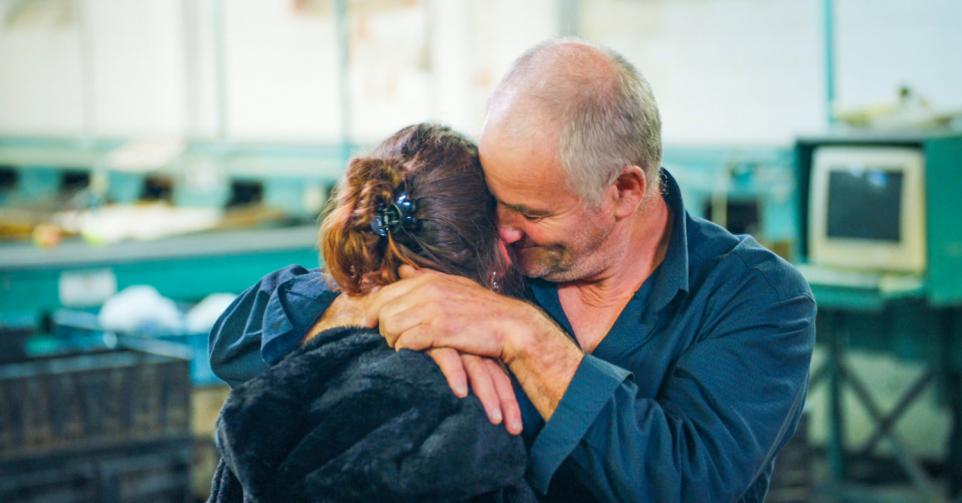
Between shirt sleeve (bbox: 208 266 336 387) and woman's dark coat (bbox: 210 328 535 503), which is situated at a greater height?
shirt sleeve (bbox: 208 266 336 387)

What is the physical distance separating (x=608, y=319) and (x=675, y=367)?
196 millimetres

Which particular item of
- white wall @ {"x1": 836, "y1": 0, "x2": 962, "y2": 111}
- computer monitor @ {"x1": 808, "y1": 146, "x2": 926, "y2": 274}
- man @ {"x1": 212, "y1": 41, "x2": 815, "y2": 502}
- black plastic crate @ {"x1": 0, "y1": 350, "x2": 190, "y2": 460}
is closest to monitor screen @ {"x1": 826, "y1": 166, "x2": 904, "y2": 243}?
computer monitor @ {"x1": 808, "y1": 146, "x2": 926, "y2": 274}

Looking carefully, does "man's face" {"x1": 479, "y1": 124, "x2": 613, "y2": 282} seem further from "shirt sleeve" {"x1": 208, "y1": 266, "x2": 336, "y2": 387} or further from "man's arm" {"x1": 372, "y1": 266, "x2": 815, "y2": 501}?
"shirt sleeve" {"x1": 208, "y1": 266, "x2": 336, "y2": 387}

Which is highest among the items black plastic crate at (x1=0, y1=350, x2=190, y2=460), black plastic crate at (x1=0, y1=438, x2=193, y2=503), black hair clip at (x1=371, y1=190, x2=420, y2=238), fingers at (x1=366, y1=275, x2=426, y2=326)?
black hair clip at (x1=371, y1=190, x2=420, y2=238)

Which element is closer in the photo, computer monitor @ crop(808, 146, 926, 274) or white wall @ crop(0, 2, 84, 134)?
computer monitor @ crop(808, 146, 926, 274)

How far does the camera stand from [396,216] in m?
1.74

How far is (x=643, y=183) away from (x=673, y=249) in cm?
12

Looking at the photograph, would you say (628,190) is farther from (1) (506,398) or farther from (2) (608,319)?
(1) (506,398)

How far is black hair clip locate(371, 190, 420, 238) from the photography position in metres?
1.74

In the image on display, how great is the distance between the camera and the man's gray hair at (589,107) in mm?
1754

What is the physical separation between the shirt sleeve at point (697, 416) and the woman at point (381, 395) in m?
0.09

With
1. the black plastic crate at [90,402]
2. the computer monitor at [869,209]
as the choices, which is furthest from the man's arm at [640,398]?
the computer monitor at [869,209]

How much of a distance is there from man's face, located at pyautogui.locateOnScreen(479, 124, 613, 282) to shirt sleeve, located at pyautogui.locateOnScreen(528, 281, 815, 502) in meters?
0.22

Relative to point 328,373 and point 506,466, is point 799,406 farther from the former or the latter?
point 328,373
